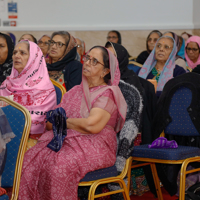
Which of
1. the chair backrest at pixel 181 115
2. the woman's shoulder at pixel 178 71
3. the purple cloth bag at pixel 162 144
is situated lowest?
the purple cloth bag at pixel 162 144

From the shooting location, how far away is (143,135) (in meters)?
2.71

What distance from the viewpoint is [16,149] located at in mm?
1885

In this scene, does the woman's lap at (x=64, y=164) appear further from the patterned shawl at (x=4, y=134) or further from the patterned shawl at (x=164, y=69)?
the patterned shawl at (x=164, y=69)

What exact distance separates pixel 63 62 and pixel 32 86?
30.2 inches

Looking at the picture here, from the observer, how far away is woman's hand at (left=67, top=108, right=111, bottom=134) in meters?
2.05

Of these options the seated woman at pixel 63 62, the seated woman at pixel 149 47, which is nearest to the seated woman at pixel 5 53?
the seated woman at pixel 63 62

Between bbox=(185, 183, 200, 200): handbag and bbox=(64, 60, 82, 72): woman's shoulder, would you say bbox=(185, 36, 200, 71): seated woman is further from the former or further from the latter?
bbox=(185, 183, 200, 200): handbag

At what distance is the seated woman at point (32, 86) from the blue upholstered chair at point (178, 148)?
0.72 metres

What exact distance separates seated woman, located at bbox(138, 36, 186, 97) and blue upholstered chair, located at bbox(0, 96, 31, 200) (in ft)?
6.90
